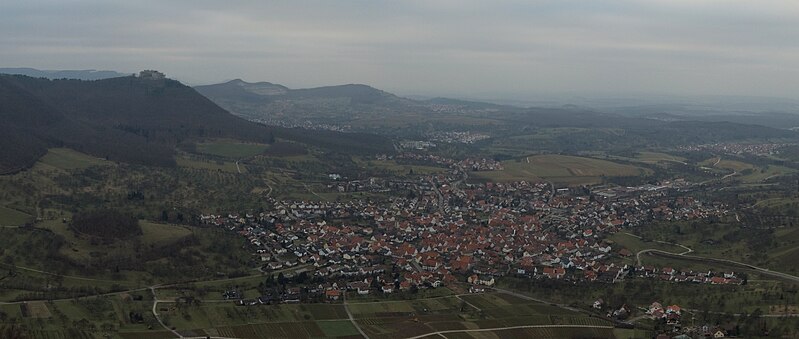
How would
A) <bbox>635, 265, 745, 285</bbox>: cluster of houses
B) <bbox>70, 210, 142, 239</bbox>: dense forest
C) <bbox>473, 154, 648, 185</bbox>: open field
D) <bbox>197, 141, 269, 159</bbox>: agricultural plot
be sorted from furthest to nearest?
<bbox>197, 141, 269, 159</bbox>: agricultural plot, <bbox>473, 154, 648, 185</bbox>: open field, <bbox>70, 210, 142, 239</bbox>: dense forest, <bbox>635, 265, 745, 285</bbox>: cluster of houses

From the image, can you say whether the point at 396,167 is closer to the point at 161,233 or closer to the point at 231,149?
the point at 231,149

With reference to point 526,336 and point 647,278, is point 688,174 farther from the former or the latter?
point 526,336


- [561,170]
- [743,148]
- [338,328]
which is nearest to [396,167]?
[561,170]

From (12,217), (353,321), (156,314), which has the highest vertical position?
(12,217)

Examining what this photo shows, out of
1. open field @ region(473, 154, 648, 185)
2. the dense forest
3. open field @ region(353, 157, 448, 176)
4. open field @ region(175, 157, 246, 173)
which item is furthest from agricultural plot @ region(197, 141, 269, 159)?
the dense forest

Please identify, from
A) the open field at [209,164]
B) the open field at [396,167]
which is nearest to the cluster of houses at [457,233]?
the open field at [396,167]

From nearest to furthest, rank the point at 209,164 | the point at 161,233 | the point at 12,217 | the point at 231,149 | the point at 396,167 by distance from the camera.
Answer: the point at 161,233, the point at 12,217, the point at 209,164, the point at 396,167, the point at 231,149

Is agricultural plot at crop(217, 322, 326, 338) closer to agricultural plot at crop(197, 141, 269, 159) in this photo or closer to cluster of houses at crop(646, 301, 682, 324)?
cluster of houses at crop(646, 301, 682, 324)

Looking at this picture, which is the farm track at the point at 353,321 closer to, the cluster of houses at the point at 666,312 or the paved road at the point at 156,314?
the paved road at the point at 156,314
